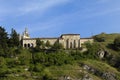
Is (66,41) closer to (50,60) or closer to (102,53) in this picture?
(102,53)

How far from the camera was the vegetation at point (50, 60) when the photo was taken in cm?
11044

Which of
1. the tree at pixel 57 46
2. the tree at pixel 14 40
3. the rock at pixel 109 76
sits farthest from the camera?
the tree at pixel 14 40

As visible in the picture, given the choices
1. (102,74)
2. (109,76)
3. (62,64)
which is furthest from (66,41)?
(109,76)

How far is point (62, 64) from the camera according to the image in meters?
116

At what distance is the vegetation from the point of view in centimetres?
11044

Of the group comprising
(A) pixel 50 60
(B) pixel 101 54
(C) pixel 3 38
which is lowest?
(A) pixel 50 60

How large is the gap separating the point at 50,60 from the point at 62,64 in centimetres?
264

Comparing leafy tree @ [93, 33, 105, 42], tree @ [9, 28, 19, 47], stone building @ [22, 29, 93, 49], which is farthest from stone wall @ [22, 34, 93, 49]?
leafy tree @ [93, 33, 105, 42]

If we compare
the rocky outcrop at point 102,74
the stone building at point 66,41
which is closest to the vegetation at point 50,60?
the rocky outcrop at point 102,74

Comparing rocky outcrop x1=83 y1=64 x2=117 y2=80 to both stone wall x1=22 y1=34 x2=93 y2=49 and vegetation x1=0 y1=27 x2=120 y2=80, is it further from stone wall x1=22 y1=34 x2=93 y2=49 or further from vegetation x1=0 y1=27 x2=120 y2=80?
stone wall x1=22 y1=34 x2=93 y2=49

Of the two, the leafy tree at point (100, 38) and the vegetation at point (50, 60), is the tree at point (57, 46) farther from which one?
the leafy tree at point (100, 38)

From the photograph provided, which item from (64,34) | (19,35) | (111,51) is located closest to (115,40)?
(111,51)

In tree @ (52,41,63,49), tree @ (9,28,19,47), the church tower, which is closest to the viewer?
tree @ (52,41,63,49)

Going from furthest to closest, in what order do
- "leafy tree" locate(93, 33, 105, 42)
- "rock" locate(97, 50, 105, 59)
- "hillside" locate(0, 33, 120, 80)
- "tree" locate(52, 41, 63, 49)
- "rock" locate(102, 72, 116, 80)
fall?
"leafy tree" locate(93, 33, 105, 42)
"tree" locate(52, 41, 63, 49)
"rock" locate(97, 50, 105, 59)
"rock" locate(102, 72, 116, 80)
"hillside" locate(0, 33, 120, 80)
